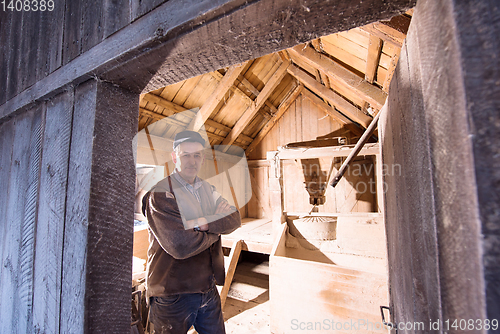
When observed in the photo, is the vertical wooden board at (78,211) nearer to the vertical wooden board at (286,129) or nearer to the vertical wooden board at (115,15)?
the vertical wooden board at (115,15)

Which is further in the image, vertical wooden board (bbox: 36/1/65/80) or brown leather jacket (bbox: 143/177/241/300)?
brown leather jacket (bbox: 143/177/241/300)

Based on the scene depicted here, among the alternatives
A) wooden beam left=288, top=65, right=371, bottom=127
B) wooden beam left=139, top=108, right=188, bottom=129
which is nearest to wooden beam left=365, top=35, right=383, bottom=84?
wooden beam left=288, top=65, right=371, bottom=127

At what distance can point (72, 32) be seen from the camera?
0.88m

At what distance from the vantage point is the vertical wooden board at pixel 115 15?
71cm

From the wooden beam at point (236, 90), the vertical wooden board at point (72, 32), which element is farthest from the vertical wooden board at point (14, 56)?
the wooden beam at point (236, 90)

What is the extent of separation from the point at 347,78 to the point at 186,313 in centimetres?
328

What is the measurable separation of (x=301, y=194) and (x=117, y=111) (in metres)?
5.57

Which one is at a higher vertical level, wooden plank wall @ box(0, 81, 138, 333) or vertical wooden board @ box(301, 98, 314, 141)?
vertical wooden board @ box(301, 98, 314, 141)

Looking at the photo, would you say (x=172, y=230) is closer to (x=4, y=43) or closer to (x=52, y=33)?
(x=52, y=33)

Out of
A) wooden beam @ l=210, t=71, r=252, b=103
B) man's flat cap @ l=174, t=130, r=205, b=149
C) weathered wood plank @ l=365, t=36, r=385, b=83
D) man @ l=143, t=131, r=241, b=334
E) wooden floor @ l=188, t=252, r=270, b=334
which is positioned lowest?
wooden floor @ l=188, t=252, r=270, b=334

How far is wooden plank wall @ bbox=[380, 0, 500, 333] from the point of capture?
0.92ft

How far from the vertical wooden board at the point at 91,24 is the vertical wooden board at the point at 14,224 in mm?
497

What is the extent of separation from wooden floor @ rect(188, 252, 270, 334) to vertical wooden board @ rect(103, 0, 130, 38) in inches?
130

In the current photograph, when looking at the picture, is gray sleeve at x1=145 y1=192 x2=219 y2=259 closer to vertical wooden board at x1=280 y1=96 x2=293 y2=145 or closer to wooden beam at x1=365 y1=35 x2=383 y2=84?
wooden beam at x1=365 y1=35 x2=383 y2=84
